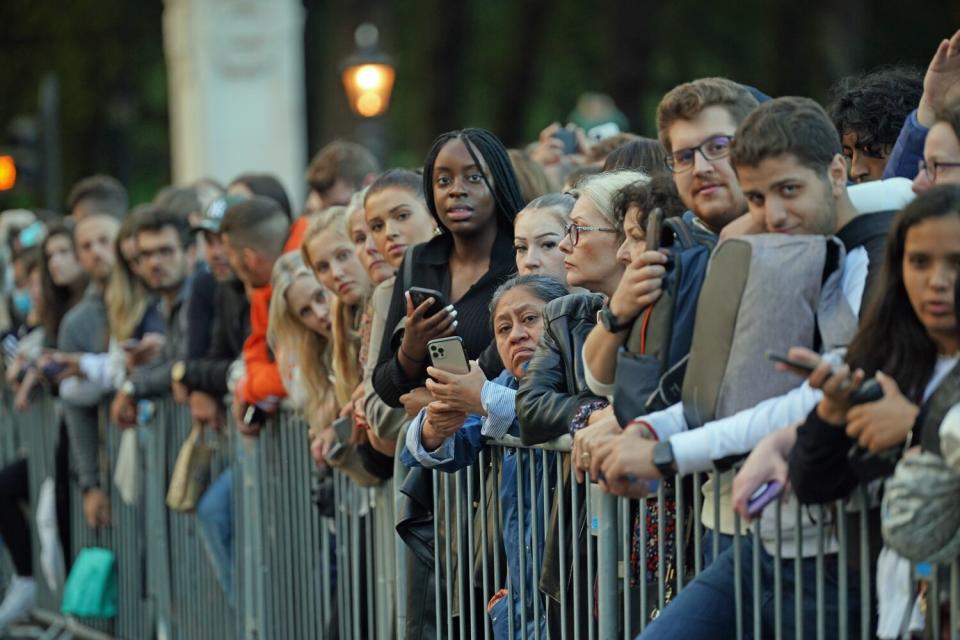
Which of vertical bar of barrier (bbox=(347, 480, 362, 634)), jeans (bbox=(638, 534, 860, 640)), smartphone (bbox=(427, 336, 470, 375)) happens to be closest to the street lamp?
vertical bar of barrier (bbox=(347, 480, 362, 634))

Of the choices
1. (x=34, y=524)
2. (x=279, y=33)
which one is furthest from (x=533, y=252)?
(x=279, y=33)

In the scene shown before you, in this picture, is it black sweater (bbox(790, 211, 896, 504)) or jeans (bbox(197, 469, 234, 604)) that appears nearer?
black sweater (bbox(790, 211, 896, 504))

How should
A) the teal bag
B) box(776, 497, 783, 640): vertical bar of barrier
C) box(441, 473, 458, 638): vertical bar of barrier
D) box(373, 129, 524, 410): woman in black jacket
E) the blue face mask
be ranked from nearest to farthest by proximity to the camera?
box(776, 497, 783, 640): vertical bar of barrier < box(441, 473, 458, 638): vertical bar of barrier < box(373, 129, 524, 410): woman in black jacket < the teal bag < the blue face mask

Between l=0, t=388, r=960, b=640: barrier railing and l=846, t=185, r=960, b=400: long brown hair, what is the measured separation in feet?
0.95

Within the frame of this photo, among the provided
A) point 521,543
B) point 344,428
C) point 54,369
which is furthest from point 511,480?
point 54,369

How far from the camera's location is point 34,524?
12.8 m

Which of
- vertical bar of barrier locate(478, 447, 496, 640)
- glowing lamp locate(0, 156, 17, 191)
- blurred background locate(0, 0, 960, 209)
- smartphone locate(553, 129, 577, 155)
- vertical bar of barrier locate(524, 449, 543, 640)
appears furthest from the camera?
glowing lamp locate(0, 156, 17, 191)

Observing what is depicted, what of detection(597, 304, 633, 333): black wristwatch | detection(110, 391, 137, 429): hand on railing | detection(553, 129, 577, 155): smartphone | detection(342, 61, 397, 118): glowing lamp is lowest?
detection(110, 391, 137, 429): hand on railing

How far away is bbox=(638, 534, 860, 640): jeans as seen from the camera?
449cm

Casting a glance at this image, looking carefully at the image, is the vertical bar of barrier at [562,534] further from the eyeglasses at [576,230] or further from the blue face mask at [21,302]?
the blue face mask at [21,302]

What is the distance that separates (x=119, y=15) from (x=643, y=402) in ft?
91.1

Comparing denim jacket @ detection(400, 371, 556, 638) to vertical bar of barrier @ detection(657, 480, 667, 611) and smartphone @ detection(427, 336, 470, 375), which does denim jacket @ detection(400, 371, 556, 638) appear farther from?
vertical bar of barrier @ detection(657, 480, 667, 611)

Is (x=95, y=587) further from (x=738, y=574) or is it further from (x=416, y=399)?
(x=738, y=574)

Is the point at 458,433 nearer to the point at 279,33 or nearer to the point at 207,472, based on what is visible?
the point at 207,472
